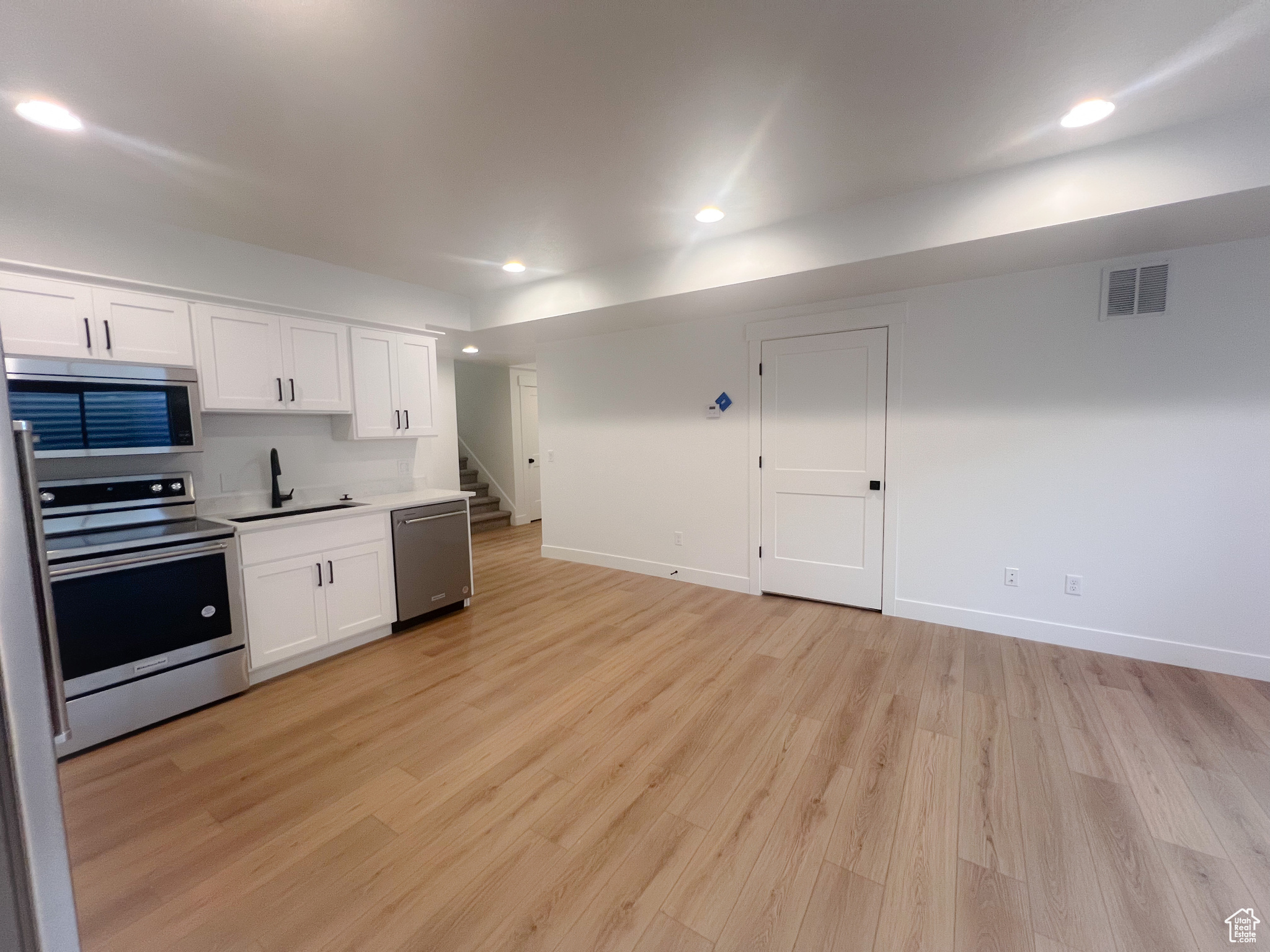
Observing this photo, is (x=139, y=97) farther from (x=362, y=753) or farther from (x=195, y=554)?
(x=362, y=753)

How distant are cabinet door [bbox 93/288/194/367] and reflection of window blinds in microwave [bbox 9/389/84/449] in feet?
1.04

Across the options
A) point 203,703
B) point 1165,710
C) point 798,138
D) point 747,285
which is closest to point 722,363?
point 747,285

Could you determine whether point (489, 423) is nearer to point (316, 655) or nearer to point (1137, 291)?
point (316, 655)

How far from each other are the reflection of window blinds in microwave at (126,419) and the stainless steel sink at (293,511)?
0.59 meters

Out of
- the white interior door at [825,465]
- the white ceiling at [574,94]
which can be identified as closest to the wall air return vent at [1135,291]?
the white ceiling at [574,94]

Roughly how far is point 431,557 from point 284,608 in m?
1.00

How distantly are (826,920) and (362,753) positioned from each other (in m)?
1.97

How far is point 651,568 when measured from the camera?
494 cm

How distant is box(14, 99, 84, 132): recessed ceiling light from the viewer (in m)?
1.87

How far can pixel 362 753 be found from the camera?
232 cm

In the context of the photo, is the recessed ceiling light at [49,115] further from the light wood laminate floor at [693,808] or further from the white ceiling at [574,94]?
the light wood laminate floor at [693,808]

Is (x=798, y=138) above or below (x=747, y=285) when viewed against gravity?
above

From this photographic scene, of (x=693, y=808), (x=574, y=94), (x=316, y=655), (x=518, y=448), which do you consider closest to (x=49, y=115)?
(x=574, y=94)

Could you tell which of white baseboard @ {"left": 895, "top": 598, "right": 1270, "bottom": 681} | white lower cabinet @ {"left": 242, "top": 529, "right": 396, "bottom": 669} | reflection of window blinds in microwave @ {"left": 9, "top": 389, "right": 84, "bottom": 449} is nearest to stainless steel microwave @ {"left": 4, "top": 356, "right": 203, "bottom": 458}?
reflection of window blinds in microwave @ {"left": 9, "top": 389, "right": 84, "bottom": 449}
